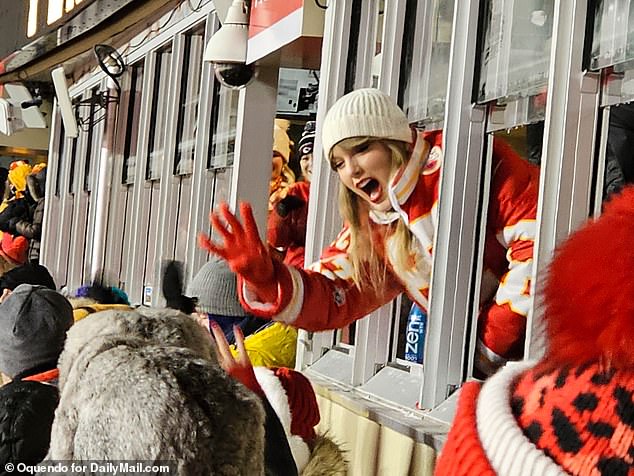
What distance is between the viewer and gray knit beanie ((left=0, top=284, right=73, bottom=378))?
110 inches

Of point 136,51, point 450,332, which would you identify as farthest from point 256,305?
point 136,51

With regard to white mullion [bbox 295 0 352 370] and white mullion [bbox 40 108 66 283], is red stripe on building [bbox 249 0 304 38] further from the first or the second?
white mullion [bbox 40 108 66 283]

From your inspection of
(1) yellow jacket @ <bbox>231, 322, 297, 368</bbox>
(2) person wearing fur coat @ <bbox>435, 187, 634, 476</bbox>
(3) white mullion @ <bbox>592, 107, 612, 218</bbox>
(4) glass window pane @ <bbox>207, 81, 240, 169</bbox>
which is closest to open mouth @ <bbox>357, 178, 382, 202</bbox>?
(3) white mullion @ <bbox>592, 107, 612, 218</bbox>

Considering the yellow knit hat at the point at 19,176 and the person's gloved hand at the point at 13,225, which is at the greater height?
the yellow knit hat at the point at 19,176

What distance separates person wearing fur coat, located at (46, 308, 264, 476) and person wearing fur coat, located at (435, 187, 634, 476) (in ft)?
1.59

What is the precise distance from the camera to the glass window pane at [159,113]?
7.12 metres

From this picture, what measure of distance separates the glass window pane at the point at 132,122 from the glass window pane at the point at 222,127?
1.90 meters

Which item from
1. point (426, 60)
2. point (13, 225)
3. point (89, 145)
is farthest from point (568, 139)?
point (13, 225)

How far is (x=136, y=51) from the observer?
25.8ft

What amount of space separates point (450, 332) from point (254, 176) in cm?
206

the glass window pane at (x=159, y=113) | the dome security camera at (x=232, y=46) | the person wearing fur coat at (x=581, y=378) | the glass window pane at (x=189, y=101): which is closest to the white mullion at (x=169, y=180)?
the glass window pane at (x=189, y=101)

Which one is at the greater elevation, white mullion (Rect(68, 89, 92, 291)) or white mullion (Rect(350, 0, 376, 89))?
white mullion (Rect(350, 0, 376, 89))

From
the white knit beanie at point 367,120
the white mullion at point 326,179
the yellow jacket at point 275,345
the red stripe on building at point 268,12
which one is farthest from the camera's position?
the red stripe on building at point 268,12

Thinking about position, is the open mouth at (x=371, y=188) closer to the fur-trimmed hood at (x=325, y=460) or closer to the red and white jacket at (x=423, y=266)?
the red and white jacket at (x=423, y=266)
